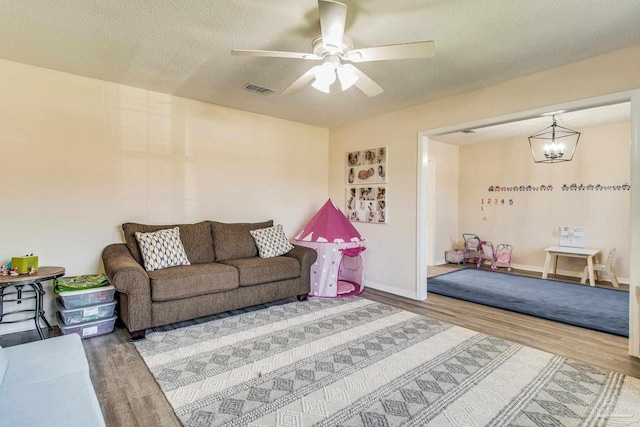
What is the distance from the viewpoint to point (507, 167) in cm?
632

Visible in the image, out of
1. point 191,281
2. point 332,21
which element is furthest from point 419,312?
point 332,21

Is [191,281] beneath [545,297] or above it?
above

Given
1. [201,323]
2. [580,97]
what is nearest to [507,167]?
[580,97]

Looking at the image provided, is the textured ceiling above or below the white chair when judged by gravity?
above

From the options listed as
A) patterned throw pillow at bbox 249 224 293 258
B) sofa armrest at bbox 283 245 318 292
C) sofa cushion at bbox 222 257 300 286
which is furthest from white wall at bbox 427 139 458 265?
sofa cushion at bbox 222 257 300 286

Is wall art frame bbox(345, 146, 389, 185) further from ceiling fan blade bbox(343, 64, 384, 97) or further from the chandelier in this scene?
the chandelier

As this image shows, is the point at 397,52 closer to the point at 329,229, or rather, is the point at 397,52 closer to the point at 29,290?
the point at 329,229

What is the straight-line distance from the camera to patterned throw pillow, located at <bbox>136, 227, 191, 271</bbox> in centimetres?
325

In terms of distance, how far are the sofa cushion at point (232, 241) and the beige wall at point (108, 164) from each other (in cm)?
30

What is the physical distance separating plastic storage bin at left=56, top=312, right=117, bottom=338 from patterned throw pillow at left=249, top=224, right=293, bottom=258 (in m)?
1.66

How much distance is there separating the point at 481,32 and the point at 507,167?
15.2ft

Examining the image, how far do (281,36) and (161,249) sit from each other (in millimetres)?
2335

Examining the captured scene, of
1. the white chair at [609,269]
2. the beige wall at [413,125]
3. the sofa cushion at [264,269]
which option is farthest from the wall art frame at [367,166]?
the white chair at [609,269]

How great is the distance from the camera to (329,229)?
4371 millimetres
